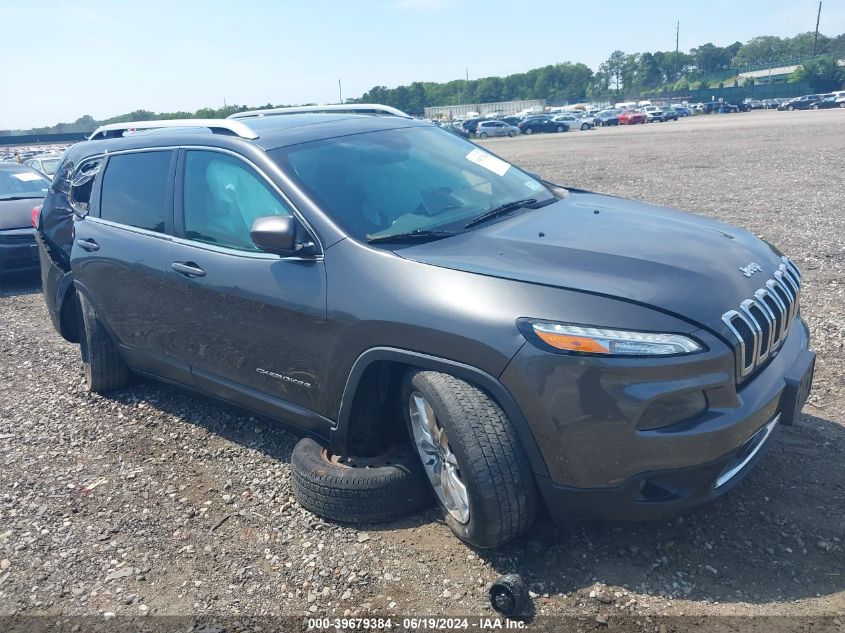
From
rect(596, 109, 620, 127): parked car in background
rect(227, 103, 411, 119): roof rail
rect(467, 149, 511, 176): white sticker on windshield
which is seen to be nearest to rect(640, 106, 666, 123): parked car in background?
rect(596, 109, 620, 127): parked car in background

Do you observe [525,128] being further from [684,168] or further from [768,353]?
[768,353]

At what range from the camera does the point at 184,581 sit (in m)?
3.17

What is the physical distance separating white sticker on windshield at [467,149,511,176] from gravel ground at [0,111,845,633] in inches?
82.3

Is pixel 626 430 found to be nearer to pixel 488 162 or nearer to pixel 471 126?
pixel 488 162

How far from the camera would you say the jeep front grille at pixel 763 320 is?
2822 mm

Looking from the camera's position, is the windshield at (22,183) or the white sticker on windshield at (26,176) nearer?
the windshield at (22,183)

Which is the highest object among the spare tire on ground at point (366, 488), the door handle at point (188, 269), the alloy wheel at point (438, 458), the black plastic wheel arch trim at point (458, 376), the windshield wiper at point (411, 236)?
the windshield wiper at point (411, 236)

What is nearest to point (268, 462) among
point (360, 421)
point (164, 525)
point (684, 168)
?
point (164, 525)

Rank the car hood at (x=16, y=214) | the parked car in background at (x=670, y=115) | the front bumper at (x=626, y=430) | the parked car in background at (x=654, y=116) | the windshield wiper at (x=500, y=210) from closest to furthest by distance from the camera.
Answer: the front bumper at (x=626, y=430), the windshield wiper at (x=500, y=210), the car hood at (x=16, y=214), the parked car in background at (x=654, y=116), the parked car in background at (x=670, y=115)

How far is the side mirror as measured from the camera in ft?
11.0

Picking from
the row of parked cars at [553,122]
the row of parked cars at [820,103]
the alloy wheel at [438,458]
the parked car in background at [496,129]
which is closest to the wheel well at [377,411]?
the alloy wheel at [438,458]

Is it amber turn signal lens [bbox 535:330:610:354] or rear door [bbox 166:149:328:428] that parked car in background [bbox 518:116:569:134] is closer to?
rear door [bbox 166:149:328:428]

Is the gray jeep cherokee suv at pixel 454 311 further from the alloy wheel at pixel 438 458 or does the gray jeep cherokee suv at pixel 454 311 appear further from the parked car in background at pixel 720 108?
the parked car in background at pixel 720 108

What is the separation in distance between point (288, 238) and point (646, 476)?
6.14ft
